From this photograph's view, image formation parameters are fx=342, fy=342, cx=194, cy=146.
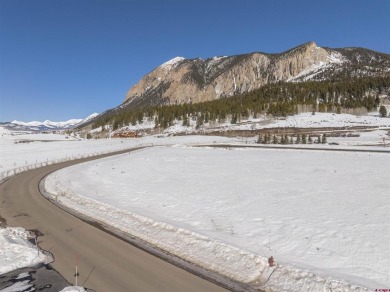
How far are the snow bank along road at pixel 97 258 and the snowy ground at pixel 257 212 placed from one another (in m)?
1.28

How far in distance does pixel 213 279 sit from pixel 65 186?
21.1 metres

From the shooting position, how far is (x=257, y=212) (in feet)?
62.4

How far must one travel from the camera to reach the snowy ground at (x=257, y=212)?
41.8 ft

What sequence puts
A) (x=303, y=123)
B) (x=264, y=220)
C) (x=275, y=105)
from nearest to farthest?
(x=264, y=220) → (x=303, y=123) → (x=275, y=105)

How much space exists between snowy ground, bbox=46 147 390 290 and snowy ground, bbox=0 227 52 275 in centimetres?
453

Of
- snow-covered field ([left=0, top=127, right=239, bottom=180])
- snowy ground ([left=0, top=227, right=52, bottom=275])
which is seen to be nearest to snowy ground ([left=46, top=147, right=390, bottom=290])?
snowy ground ([left=0, top=227, right=52, bottom=275])

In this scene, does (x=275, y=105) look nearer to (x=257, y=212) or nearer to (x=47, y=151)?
(x=47, y=151)

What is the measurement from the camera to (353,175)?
28.4 m

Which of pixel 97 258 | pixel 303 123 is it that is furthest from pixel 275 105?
pixel 97 258

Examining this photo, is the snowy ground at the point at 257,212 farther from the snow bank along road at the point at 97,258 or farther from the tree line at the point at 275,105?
the tree line at the point at 275,105

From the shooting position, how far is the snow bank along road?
11.6 m

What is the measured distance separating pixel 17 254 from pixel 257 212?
11876 millimetres

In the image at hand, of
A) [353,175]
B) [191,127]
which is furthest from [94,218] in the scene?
[191,127]

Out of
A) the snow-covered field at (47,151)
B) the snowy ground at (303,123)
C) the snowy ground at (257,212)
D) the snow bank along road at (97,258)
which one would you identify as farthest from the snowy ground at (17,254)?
the snowy ground at (303,123)
